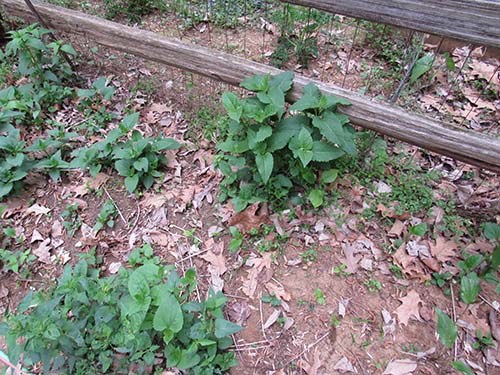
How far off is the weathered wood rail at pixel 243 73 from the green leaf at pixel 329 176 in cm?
44

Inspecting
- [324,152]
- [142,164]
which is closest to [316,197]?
[324,152]

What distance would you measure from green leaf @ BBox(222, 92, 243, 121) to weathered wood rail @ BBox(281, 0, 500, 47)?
1.01m

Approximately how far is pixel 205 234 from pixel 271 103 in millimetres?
1229

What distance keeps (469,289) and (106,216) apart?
291 centimetres

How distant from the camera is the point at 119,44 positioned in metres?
3.71

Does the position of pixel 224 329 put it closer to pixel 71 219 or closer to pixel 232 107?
pixel 232 107

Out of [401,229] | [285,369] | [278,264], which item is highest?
[401,229]

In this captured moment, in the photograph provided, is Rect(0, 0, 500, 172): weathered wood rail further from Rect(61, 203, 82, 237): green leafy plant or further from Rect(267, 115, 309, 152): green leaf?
Rect(61, 203, 82, 237): green leafy plant

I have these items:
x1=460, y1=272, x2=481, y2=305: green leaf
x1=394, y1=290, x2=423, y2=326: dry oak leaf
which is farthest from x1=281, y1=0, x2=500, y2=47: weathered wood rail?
x1=394, y1=290, x2=423, y2=326: dry oak leaf

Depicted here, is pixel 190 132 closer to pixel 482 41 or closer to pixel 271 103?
pixel 271 103

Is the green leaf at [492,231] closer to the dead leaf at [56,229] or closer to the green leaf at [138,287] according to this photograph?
the green leaf at [138,287]

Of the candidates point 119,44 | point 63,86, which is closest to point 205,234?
point 119,44

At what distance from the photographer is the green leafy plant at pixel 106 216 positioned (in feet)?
10.1

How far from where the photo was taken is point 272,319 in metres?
2.50
